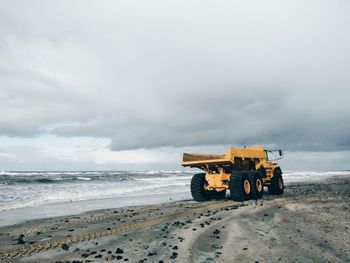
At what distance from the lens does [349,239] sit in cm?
839

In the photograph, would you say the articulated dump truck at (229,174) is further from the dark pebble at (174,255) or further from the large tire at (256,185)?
the dark pebble at (174,255)

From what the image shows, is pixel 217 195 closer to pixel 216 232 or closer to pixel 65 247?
pixel 216 232

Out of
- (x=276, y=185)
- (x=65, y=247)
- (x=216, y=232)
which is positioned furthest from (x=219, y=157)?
(x=65, y=247)

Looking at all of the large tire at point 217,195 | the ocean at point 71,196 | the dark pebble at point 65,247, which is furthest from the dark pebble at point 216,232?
the large tire at point 217,195

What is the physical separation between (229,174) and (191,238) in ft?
31.4

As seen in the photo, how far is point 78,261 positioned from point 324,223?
7.03 metres

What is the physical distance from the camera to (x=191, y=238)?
8.66m

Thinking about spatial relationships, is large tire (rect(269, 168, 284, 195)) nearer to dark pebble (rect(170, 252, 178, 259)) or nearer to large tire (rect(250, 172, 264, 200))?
large tire (rect(250, 172, 264, 200))

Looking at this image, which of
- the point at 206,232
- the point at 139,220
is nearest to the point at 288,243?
the point at 206,232

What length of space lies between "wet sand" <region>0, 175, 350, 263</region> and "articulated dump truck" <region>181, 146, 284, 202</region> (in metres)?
3.92

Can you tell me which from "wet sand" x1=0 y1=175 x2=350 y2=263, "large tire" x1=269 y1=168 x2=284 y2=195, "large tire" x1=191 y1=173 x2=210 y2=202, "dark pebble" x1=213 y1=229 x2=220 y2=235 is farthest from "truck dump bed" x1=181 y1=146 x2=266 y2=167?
"dark pebble" x1=213 y1=229 x2=220 y2=235

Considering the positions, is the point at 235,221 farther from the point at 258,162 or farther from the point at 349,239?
the point at 258,162

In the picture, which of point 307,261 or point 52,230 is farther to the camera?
point 52,230

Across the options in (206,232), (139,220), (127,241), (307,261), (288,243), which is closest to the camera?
(307,261)
